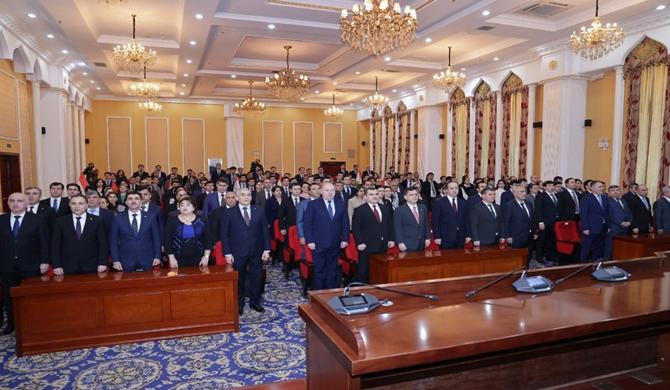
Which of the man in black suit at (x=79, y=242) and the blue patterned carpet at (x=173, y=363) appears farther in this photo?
the man in black suit at (x=79, y=242)

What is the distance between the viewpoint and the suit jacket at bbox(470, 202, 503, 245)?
6.62 metres

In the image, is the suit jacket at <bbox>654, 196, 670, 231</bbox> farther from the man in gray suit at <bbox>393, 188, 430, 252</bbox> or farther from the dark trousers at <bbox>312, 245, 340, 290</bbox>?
the dark trousers at <bbox>312, 245, 340, 290</bbox>

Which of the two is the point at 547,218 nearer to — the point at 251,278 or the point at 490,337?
the point at 251,278

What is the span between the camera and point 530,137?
11914 mm

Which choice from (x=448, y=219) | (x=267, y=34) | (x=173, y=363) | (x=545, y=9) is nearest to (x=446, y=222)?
(x=448, y=219)

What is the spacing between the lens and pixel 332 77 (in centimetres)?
1498

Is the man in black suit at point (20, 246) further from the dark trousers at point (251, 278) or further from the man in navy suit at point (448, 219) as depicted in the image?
the man in navy suit at point (448, 219)

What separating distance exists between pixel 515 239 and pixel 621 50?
5532 mm

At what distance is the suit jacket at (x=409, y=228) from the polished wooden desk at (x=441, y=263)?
0.39m

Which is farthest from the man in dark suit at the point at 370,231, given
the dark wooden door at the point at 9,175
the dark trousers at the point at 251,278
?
the dark wooden door at the point at 9,175

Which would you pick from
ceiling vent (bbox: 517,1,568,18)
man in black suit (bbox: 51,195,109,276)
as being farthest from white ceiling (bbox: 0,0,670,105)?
man in black suit (bbox: 51,195,109,276)

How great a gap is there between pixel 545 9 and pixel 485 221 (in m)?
5.12

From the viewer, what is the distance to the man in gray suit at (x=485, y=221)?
21.6ft

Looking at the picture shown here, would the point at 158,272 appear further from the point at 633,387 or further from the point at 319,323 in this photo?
the point at 633,387
